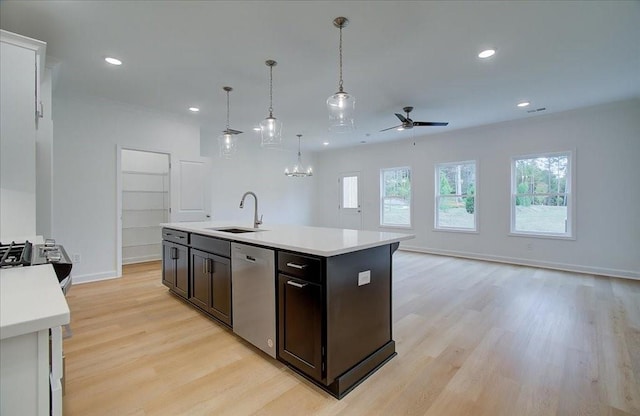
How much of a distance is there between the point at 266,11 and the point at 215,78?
1530 mm

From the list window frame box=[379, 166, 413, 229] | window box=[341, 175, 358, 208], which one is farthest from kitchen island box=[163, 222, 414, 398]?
window box=[341, 175, 358, 208]

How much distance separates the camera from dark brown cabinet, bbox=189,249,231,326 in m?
2.59

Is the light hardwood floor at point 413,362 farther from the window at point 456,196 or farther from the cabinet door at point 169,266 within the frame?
the window at point 456,196

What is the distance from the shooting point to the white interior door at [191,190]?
5.15 meters

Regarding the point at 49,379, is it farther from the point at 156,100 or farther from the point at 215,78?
the point at 156,100

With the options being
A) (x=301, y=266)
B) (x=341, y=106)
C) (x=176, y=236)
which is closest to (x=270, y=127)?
(x=341, y=106)

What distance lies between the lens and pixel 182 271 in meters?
3.31

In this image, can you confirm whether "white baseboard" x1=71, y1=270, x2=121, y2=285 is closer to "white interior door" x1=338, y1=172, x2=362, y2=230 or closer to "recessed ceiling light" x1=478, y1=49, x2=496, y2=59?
"white interior door" x1=338, y1=172, x2=362, y2=230

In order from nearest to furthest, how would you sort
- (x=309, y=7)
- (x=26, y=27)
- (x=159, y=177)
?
(x=309, y=7) < (x=26, y=27) < (x=159, y=177)

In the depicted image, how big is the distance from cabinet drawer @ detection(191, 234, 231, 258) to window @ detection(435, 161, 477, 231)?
17.3 feet

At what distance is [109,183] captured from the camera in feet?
14.6

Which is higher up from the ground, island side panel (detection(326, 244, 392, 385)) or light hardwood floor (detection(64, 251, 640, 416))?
island side panel (detection(326, 244, 392, 385))

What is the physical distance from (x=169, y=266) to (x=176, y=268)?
251 millimetres

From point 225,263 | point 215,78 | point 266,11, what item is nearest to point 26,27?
point 215,78
